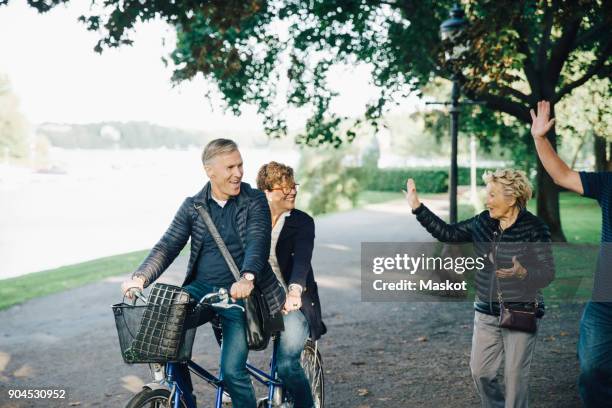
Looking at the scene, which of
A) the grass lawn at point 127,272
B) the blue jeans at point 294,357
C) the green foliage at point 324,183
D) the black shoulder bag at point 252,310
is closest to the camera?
the black shoulder bag at point 252,310

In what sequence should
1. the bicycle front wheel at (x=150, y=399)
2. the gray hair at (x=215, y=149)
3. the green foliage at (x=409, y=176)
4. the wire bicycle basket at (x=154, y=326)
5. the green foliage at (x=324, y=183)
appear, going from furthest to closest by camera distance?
1. the green foliage at (x=409, y=176)
2. the green foliage at (x=324, y=183)
3. the gray hair at (x=215, y=149)
4. the bicycle front wheel at (x=150, y=399)
5. the wire bicycle basket at (x=154, y=326)

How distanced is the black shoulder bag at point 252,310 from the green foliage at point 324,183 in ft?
89.9

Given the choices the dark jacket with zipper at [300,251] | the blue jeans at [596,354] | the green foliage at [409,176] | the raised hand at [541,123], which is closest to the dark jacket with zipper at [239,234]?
the dark jacket with zipper at [300,251]

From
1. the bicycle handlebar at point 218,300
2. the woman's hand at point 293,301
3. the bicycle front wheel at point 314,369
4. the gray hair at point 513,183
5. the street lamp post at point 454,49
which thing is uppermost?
the street lamp post at point 454,49

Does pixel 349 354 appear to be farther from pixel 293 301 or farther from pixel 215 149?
pixel 215 149

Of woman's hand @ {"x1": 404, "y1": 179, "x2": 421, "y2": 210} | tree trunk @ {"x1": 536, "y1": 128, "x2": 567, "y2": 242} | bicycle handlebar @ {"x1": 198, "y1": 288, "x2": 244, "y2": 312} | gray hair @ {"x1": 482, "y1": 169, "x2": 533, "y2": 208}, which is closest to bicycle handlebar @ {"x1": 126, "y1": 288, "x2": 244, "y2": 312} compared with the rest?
bicycle handlebar @ {"x1": 198, "y1": 288, "x2": 244, "y2": 312}

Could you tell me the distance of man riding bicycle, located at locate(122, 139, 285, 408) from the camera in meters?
3.85

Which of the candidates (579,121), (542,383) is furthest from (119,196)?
(542,383)

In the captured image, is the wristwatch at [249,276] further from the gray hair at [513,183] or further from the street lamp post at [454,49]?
the street lamp post at [454,49]

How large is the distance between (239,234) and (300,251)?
658mm

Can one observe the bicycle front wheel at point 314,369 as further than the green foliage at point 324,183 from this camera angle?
No

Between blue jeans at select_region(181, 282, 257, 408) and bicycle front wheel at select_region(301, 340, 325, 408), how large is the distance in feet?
3.06

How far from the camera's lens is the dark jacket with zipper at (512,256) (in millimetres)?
4156

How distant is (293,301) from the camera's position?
Result: 13.8ft
